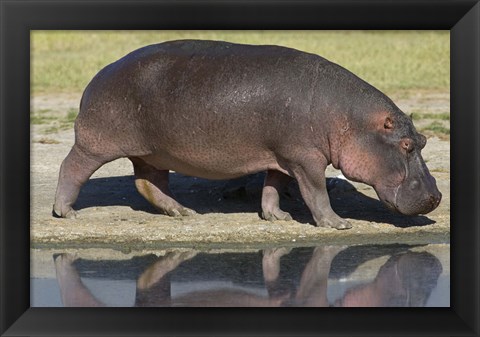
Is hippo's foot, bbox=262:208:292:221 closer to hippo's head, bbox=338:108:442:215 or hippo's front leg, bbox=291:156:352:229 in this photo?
hippo's front leg, bbox=291:156:352:229

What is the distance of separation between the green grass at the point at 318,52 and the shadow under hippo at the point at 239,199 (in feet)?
19.1

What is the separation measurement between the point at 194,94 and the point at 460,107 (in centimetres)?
368

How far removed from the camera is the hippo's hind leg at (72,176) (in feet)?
29.9

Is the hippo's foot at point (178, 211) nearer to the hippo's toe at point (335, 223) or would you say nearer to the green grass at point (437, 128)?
the hippo's toe at point (335, 223)

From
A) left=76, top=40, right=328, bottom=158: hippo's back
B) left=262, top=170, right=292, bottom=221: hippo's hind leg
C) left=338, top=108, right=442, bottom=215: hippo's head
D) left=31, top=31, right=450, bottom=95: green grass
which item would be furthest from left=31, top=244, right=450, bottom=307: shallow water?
left=31, top=31, right=450, bottom=95: green grass

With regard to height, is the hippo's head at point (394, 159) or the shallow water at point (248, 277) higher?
the hippo's head at point (394, 159)

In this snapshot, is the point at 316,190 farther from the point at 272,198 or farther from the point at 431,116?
the point at 431,116

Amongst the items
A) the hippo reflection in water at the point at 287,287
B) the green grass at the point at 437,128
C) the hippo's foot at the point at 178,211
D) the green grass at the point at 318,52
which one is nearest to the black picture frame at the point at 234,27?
the hippo reflection in water at the point at 287,287

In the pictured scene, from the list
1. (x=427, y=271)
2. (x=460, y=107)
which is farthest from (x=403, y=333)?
(x=427, y=271)

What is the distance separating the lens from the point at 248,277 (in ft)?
23.9

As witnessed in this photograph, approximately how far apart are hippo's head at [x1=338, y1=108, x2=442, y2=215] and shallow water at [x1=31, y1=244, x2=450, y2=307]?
46 centimetres

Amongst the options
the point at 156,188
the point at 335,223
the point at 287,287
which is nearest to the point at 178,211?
the point at 156,188

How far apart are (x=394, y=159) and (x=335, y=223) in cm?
69

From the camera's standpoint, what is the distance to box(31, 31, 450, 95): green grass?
16641 millimetres
